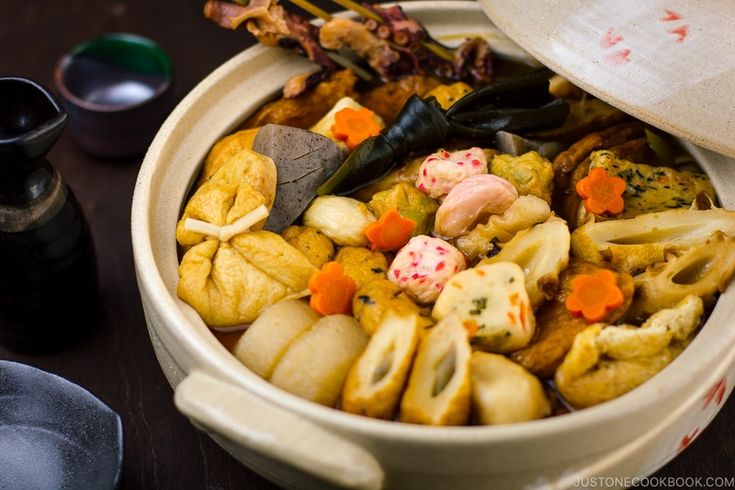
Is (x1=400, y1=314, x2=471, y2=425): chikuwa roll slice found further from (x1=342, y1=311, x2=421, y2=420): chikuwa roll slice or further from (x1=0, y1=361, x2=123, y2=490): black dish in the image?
(x1=0, y1=361, x2=123, y2=490): black dish

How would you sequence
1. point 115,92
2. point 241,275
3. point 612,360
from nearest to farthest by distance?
1. point 612,360
2. point 241,275
3. point 115,92

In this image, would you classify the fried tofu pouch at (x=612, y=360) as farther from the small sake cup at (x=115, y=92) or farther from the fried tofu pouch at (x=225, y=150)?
the small sake cup at (x=115, y=92)

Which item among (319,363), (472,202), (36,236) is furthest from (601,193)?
(36,236)

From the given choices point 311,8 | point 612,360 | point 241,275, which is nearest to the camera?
point 612,360

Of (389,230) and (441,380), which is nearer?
(441,380)

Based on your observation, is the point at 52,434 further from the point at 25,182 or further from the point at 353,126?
the point at 353,126

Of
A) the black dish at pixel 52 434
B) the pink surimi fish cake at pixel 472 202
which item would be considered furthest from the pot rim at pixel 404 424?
the pink surimi fish cake at pixel 472 202

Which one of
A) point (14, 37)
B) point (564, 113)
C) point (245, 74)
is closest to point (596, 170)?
point (564, 113)

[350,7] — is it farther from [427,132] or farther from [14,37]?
[14,37]
